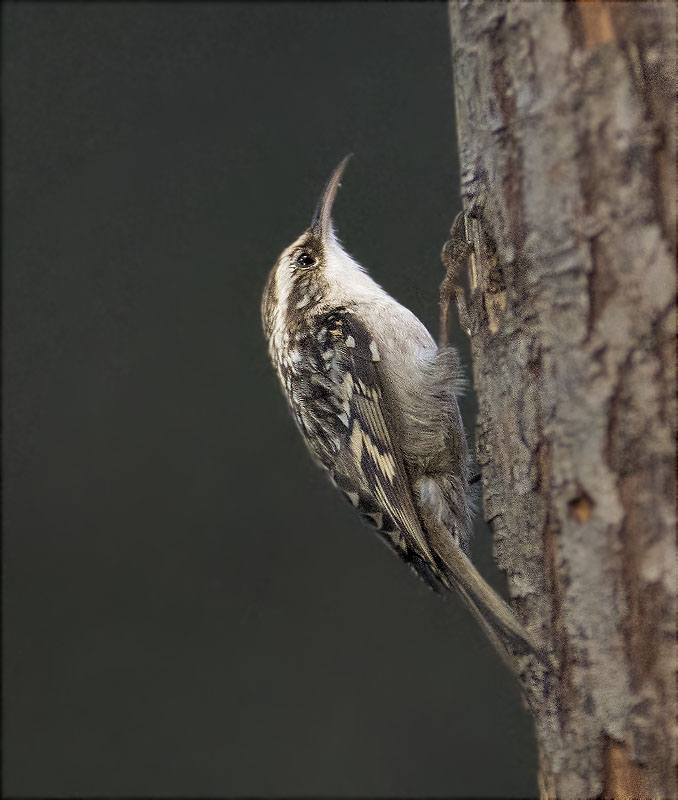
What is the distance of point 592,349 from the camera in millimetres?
938

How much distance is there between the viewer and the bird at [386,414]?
5.35 ft

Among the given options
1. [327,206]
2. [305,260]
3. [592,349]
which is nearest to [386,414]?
[305,260]

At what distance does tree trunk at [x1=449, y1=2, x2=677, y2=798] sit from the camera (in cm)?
90

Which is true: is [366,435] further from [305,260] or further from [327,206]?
[327,206]

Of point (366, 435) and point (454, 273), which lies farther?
point (366, 435)

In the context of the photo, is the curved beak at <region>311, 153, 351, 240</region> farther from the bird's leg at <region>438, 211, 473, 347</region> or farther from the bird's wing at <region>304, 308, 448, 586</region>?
the bird's leg at <region>438, 211, 473, 347</region>

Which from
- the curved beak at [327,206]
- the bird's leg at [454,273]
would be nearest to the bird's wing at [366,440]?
the bird's leg at [454,273]

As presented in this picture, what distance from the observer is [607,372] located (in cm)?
93

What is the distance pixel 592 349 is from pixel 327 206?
1.16m

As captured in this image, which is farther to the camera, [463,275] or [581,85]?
[463,275]

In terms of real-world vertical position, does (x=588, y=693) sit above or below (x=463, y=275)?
below

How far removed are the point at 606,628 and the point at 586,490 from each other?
174 millimetres

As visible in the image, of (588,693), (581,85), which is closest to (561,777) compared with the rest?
(588,693)

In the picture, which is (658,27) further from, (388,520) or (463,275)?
(388,520)
